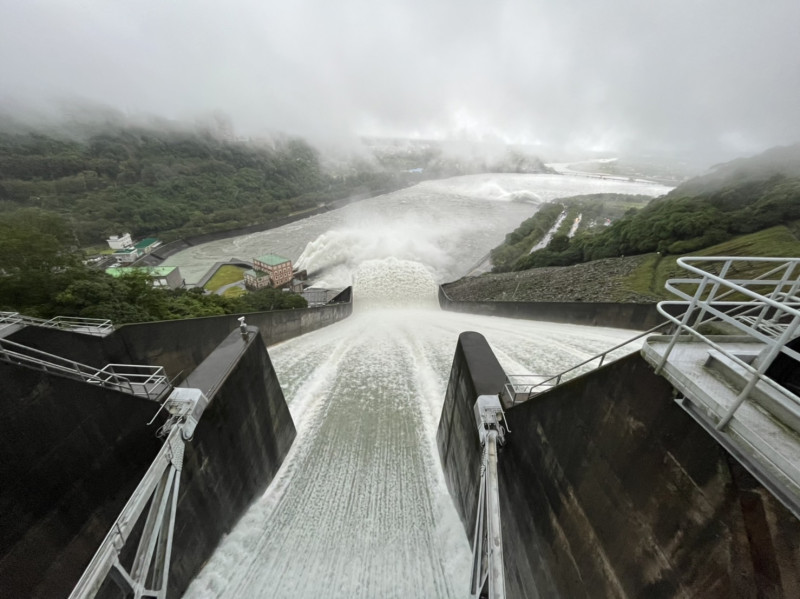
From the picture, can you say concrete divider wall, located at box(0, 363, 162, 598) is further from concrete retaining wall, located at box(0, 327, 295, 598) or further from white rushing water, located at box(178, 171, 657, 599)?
white rushing water, located at box(178, 171, 657, 599)

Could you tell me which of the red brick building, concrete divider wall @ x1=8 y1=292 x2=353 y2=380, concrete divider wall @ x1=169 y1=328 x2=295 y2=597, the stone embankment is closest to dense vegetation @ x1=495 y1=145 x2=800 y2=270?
the stone embankment

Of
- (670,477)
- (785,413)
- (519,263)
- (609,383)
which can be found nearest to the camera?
(785,413)

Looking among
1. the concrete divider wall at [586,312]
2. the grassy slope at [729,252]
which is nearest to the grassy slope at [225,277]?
the concrete divider wall at [586,312]

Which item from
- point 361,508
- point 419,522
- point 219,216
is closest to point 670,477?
point 419,522

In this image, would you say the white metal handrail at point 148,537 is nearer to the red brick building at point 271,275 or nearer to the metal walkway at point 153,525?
the metal walkway at point 153,525

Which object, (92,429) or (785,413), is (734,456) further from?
(92,429)

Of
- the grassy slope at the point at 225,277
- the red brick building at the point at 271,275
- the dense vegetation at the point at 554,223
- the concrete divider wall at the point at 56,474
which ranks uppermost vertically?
the concrete divider wall at the point at 56,474
